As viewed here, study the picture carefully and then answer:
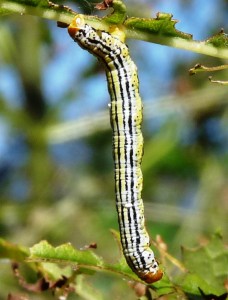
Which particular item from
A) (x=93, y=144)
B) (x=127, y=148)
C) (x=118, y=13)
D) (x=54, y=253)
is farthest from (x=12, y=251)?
(x=93, y=144)

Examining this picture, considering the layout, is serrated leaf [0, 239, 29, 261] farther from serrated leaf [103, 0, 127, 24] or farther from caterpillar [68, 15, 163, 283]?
serrated leaf [103, 0, 127, 24]

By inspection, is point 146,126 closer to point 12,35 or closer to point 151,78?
point 151,78

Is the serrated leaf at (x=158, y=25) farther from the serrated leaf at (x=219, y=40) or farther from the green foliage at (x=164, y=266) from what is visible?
the green foliage at (x=164, y=266)

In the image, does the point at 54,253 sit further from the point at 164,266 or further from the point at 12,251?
the point at 164,266

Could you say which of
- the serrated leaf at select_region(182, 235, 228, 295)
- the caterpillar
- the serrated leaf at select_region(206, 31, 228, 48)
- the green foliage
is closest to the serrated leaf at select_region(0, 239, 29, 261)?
the green foliage

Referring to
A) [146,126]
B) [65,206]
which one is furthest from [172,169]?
[65,206]

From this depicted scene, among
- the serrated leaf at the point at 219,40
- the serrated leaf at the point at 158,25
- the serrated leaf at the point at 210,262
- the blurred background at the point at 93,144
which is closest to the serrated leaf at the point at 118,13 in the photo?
the serrated leaf at the point at 158,25
